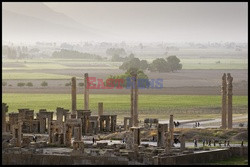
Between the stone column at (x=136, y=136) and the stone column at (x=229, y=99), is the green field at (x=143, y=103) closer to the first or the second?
the stone column at (x=229, y=99)

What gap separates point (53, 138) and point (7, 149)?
20.1 ft

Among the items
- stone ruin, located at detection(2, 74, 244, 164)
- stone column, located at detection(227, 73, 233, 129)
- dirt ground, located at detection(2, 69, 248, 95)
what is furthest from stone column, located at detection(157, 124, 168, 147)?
dirt ground, located at detection(2, 69, 248, 95)

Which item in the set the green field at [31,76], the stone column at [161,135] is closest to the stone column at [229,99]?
the stone column at [161,135]

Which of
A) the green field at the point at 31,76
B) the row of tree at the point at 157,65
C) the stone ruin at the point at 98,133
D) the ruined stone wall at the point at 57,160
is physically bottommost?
the ruined stone wall at the point at 57,160

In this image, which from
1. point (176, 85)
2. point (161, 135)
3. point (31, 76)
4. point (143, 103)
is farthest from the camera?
point (31, 76)

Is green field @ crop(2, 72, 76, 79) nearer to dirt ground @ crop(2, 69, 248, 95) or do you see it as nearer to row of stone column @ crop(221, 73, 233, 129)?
dirt ground @ crop(2, 69, 248, 95)

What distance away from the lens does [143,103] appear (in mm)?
112438

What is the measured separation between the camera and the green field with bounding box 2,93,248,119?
99.1 m

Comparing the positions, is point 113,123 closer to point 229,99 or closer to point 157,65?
point 229,99

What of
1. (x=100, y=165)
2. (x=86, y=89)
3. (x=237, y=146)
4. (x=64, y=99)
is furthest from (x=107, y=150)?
(x=64, y=99)

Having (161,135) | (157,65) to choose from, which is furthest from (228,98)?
(157,65)

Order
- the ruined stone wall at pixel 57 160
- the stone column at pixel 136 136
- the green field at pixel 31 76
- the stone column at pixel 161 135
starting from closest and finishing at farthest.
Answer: the ruined stone wall at pixel 57 160
the stone column at pixel 136 136
the stone column at pixel 161 135
the green field at pixel 31 76

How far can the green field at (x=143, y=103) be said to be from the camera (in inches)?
3900

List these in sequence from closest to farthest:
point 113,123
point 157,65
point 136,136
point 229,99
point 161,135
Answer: point 136,136 < point 161,135 < point 113,123 < point 229,99 < point 157,65
